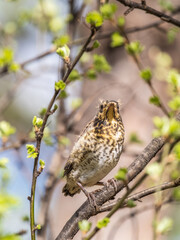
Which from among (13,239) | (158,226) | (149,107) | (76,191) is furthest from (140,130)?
(13,239)

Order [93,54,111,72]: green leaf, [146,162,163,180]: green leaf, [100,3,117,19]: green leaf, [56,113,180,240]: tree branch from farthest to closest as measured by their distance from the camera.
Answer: [93,54,111,72]: green leaf < [100,3,117,19]: green leaf < [56,113,180,240]: tree branch < [146,162,163,180]: green leaf

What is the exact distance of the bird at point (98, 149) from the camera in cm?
287

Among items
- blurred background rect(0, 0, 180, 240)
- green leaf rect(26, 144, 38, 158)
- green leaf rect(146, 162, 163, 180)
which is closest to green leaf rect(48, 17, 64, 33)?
blurred background rect(0, 0, 180, 240)

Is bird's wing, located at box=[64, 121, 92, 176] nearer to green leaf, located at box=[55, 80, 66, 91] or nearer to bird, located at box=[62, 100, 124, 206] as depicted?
bird, located at box=[62, 100, 124, 206]

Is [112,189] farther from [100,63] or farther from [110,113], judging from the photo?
[100,63]

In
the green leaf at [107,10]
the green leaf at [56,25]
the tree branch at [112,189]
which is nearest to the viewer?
the tree branch at [112,189]

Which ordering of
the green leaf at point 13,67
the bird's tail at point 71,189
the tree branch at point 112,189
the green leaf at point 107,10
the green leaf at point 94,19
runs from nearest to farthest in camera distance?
the green leaf at point 94,19 → the tree branch at point 112,189 → the green leaf at point 107,10 → the green leaf at point 13,67 → the bird's tail at point 71,189

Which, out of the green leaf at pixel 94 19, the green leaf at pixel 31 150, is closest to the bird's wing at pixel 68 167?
the green leaf at pixel 31 150

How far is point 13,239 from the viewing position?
1.02m

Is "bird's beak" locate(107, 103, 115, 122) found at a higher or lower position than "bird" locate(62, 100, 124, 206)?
higher

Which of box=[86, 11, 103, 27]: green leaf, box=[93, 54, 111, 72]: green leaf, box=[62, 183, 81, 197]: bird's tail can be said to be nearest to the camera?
box=[86, 11, 103, 27]: green leaf

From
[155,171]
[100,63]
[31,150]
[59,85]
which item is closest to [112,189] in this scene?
[31,150]

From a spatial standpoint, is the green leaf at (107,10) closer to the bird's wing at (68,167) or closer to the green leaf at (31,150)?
the green leaf at (31,150)

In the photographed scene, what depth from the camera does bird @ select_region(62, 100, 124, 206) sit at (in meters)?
2.87
